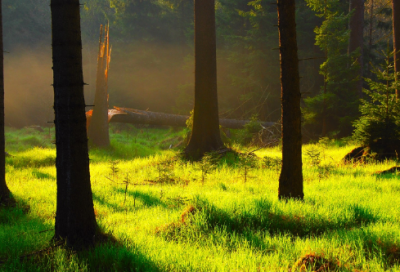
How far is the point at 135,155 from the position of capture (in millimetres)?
14672

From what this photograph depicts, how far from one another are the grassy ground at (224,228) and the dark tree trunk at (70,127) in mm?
312

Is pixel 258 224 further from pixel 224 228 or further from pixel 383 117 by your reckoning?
pixel 383 117

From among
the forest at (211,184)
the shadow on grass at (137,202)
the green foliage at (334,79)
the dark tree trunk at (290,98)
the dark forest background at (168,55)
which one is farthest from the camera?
the dark forest background at (168,55)

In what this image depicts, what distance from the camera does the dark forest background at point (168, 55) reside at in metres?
24.2

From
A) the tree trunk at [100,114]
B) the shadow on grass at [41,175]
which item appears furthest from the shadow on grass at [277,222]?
the tree trunk at [100,114]

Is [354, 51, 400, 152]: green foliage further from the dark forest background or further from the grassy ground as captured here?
the dark forest background

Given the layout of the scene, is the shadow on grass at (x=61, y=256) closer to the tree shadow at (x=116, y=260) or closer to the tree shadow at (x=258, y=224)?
the tree shadow at (x=116, y=260)

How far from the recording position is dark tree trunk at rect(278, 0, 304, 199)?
5.32 meters

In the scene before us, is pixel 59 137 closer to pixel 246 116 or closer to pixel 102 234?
pixel 102 234

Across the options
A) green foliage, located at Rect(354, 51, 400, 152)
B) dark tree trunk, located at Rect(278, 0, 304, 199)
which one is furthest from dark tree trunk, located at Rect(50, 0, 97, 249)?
green foliage, located at Rect(354, 51, 400, 152)

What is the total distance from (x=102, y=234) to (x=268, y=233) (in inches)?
80.1

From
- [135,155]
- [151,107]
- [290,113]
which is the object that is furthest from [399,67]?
[151,107]

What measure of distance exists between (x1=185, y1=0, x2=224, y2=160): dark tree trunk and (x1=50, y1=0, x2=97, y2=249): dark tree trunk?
7.30 m

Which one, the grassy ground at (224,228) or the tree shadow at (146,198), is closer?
the grassy ground at (224,228)
